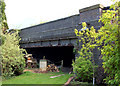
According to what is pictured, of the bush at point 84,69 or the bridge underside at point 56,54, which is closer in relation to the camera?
the bush at point 84,69

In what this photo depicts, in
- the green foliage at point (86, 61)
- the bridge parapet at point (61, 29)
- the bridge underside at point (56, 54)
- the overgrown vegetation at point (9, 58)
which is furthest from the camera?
the bridge underside at point (56, 54)

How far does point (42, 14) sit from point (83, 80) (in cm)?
5438

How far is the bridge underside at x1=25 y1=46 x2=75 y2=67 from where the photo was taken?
16.5 meters

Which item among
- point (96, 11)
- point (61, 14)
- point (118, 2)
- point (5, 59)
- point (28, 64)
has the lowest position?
point (28, 64)

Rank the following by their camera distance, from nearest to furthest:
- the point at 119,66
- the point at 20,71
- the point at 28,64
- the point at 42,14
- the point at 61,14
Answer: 1. the point at 119,66
2. the point at 20,71
3. the point at 28,64
4. the point at 61,14
5. the point at 42,14

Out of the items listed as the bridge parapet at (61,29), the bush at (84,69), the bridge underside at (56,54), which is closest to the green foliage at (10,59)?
the bridge parapet at (61,29)

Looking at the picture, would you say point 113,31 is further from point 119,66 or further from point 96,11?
point 96,11

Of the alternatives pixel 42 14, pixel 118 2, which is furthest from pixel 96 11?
pixel 42 14

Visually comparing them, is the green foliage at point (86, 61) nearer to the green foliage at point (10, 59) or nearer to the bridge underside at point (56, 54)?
the green foliage at point (10, 59)

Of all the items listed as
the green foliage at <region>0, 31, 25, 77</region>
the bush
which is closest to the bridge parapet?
the bush

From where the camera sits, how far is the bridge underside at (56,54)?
16.5 metres

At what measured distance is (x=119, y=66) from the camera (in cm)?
376

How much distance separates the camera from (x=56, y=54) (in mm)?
18188

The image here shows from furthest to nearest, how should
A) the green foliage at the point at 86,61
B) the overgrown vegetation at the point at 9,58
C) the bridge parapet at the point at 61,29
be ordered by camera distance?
the overgrown vegetation at the point at 9,58 → the bridge parapet at the point at 61,29 → the green foliage at the point at 86,61
